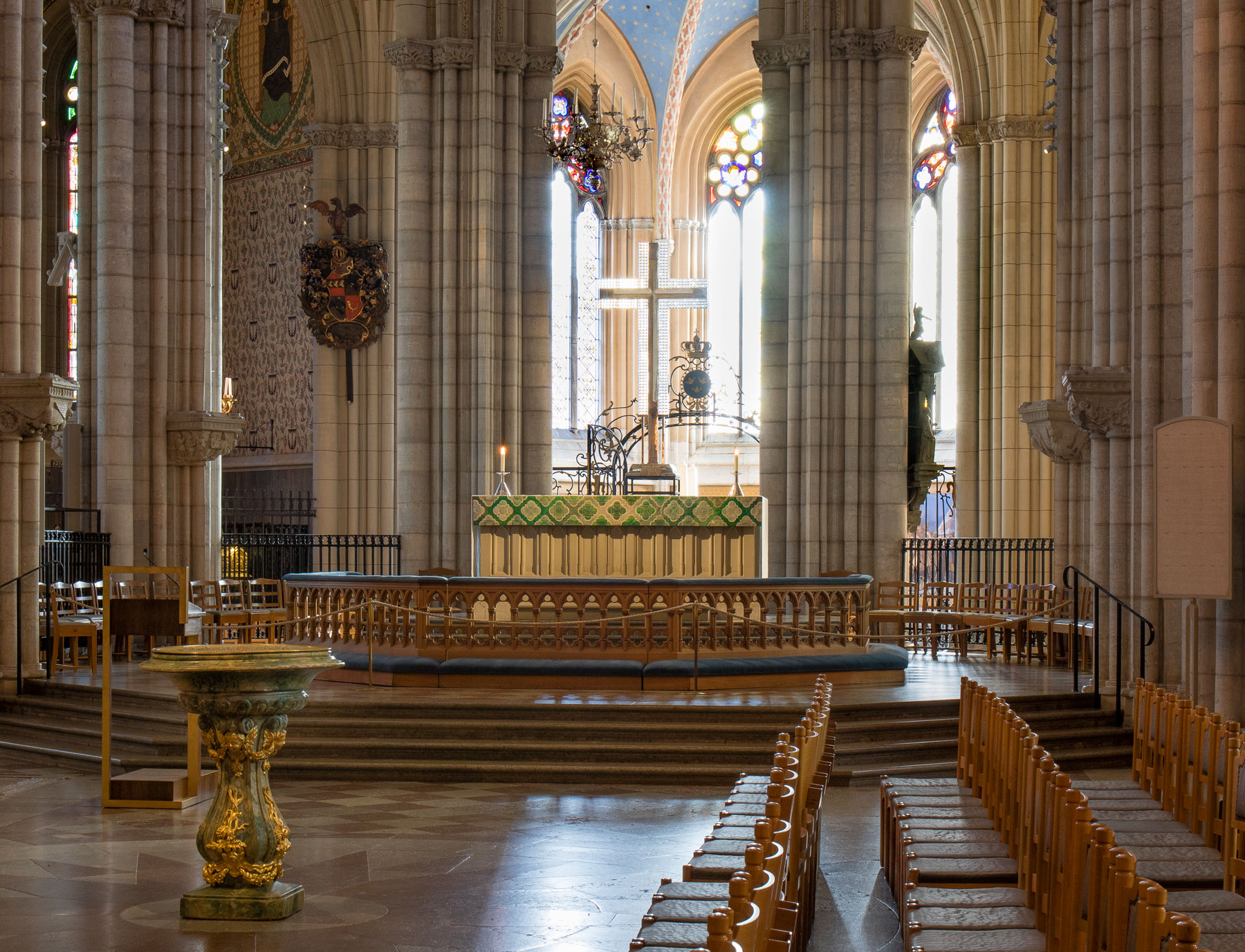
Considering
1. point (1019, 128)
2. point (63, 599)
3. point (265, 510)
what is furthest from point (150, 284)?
point (1019, 128)

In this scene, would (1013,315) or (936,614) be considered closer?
(936,614)

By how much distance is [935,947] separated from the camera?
3.97m

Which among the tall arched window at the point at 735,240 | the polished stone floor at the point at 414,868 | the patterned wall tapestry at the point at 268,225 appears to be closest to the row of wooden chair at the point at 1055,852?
the polished stone floor at the point at 414,868

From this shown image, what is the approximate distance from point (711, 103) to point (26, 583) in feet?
76.3

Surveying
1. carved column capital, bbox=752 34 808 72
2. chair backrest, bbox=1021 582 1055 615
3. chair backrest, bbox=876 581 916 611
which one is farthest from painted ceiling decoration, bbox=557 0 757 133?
chair backrest, bbox=1021 582 1055 615

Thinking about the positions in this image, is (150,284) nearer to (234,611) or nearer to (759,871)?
(234,611)

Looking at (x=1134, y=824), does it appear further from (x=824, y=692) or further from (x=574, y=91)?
(x=574, y=91)

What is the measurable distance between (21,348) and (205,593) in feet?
12.3

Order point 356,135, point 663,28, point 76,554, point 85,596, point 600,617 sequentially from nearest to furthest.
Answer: point 600,617
point 85,596
point 76,554
point 356,135
point 663,28

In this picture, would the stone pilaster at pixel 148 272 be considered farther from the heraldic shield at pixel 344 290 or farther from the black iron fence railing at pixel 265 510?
the black iron fence railing at pixel 265 510

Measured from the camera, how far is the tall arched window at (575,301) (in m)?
30.9

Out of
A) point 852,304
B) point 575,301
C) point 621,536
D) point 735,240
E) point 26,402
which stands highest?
point 735,240

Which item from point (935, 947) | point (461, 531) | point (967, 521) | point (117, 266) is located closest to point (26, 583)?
point (117, 266)

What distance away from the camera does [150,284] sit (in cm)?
1549
